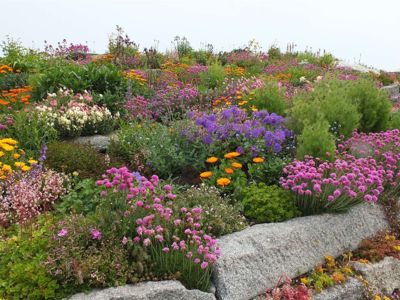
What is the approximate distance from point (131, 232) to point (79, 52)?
59.7ft

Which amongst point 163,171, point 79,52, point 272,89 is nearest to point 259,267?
point 163,171

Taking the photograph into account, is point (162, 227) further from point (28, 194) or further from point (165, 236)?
point (28, 194)

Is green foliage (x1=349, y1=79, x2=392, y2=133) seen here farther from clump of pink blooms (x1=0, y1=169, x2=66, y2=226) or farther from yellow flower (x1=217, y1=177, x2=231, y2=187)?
clump of pink blooms (x1=0, y1=169, x2=66, y2=226)

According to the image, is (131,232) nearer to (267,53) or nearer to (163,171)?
(163,171)

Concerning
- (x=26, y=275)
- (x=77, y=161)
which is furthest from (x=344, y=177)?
(x=77, y=161)

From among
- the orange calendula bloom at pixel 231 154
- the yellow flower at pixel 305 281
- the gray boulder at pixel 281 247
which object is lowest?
the yellow flower at pixel 305 281

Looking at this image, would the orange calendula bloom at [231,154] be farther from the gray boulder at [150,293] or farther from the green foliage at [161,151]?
the gray boulder at [150,293]

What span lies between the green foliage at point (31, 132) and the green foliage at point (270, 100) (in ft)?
12.5

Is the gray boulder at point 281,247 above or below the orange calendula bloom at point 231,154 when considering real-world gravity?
below

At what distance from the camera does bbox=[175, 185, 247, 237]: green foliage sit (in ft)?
17.2

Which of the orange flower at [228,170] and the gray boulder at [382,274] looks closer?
the gray boulder at [382,274]

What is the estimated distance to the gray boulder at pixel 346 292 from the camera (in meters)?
5.04

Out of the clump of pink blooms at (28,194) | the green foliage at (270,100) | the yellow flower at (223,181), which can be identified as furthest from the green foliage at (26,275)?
the green foliage at (270,100)

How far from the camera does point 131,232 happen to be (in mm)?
4680
